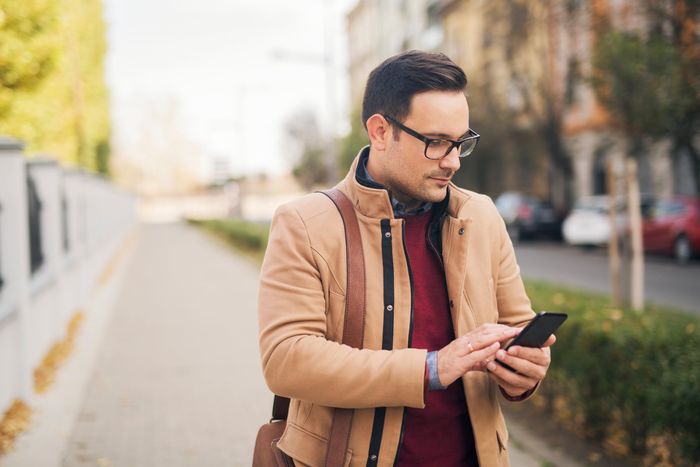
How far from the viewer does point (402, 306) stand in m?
2.08

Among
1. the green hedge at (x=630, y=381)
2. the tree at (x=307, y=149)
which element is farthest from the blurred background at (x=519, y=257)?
the tree at (x=307, y=149)

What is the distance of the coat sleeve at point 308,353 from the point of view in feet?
6.42

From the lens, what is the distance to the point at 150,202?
300ft

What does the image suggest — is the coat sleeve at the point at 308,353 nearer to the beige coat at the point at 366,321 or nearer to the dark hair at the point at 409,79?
the beige coat at the point at 366,321

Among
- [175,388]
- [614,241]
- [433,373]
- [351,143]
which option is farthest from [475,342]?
[351,143]

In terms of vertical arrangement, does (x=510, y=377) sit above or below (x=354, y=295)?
below

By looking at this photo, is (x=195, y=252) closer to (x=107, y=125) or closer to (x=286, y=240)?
(x=107, y=125)

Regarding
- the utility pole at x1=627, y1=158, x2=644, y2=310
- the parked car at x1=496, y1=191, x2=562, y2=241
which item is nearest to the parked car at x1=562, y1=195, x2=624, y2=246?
the parked car at x1=496, y1=191, x2=562, y2=241

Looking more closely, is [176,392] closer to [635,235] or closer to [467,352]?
[635,235]

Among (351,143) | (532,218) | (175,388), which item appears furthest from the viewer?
(351,143)

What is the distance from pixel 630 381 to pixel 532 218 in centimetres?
2321

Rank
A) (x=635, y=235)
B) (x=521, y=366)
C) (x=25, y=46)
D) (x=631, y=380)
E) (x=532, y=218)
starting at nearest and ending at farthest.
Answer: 1. (x=521, y=366)
2. (x=631, y=380)
3. (x=635, y=235)
4. (x=25, y=46)
5. (x=532, y=218)

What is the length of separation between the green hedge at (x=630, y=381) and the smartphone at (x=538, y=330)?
2007 millimetres

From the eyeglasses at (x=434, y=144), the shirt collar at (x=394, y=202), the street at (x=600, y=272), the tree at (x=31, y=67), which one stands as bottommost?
the street at (x=600, y=272)
